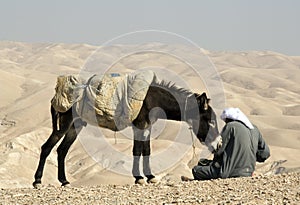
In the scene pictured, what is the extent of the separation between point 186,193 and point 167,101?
2.62m

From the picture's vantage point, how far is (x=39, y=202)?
25.7 ft

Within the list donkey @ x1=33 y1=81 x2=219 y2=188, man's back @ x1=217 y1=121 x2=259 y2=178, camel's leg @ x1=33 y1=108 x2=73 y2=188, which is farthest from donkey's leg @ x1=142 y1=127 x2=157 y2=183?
man's back @ x1=217 y1=121 x2=259 y2=178

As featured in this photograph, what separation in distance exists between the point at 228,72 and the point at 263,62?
36.5m

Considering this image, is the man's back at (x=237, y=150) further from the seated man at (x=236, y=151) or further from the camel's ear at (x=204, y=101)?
the camel's ear at (x=204, y=101)

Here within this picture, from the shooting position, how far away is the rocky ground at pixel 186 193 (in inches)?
278

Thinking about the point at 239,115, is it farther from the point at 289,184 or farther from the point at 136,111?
the point at 136,111

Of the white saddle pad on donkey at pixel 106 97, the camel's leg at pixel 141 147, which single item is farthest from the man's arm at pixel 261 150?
the white saddle pad on donkey at pixel 106 97

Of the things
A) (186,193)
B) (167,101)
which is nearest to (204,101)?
(167,101)

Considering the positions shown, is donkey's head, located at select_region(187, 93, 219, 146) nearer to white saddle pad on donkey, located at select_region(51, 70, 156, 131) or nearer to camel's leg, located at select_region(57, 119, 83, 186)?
white saddle pad on donkey, located at select_region(51, 70, 156, 131)

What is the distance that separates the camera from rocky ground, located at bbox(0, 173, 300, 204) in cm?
707

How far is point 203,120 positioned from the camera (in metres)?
9.61

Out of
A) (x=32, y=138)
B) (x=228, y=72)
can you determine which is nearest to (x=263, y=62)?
(x=228, y=72)

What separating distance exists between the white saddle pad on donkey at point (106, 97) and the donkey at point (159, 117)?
159 millimetres

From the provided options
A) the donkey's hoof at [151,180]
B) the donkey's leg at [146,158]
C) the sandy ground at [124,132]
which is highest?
the donkey's leg at [146,158]
